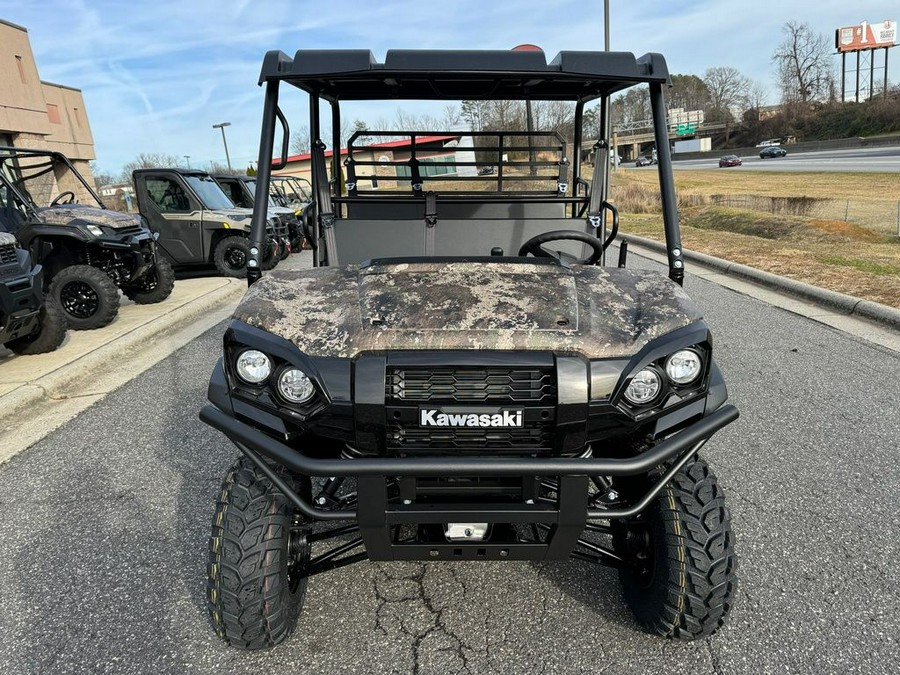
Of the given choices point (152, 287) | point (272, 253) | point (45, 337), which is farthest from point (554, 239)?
point (272, 253)

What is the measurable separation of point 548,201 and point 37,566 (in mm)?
2979

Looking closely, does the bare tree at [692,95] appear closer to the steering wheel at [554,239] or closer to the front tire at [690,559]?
the steering wheel at [554,239]

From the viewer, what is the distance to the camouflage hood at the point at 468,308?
1.84 m

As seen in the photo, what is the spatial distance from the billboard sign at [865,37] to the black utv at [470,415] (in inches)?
3725

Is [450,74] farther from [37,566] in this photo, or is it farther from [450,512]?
[37,566]

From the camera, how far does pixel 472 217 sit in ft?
11.1

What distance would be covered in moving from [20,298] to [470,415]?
467cm

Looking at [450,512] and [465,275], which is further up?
[465,275]

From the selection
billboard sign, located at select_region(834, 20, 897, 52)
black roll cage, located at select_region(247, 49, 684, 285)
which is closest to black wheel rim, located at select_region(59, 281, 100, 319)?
black roll cage, located at select_region(247, 49, 684, 285)

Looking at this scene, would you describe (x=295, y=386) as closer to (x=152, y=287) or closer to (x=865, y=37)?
(x=152, y=287)

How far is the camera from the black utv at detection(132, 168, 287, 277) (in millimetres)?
10422

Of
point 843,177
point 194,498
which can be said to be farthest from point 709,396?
point 843,177

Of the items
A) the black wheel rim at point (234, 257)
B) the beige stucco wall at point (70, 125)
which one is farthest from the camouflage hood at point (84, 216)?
the beige stucco wall at point (70, 125)

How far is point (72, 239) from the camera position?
6766 millimetres
